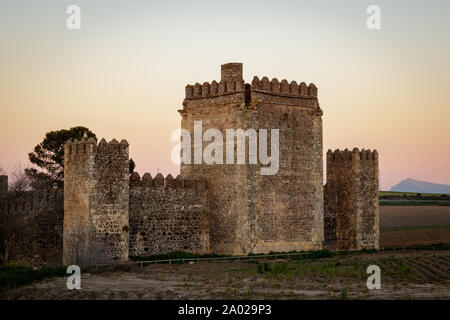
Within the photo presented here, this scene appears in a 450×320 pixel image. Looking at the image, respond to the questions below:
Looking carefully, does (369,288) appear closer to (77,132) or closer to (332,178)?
(332,178)

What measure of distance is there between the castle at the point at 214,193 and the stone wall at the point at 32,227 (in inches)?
48.3

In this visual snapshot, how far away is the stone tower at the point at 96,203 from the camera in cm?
2891

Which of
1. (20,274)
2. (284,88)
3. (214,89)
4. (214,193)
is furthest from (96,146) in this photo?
(284,88)

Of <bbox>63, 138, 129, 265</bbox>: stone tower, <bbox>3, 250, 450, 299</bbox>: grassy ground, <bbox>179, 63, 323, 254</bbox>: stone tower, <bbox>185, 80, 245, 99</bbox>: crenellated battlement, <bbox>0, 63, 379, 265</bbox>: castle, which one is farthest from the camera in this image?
<bbox>185, 80, 245, 99</bbox>: crenellated battlement

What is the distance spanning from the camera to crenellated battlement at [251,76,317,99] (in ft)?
110

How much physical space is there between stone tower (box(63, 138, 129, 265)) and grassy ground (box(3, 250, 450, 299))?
1.23 metres

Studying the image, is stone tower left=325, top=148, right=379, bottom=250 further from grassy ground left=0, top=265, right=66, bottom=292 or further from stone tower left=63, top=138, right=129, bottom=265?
grassy ground left=0, top=265, right=66, bottom=292

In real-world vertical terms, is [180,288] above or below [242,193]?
below

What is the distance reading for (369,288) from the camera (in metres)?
23.0

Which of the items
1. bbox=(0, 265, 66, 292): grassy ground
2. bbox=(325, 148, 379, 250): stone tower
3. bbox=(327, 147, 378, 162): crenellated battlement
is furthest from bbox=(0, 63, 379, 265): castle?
bbox=(327, 147, 378, 162): crenellated battlement
